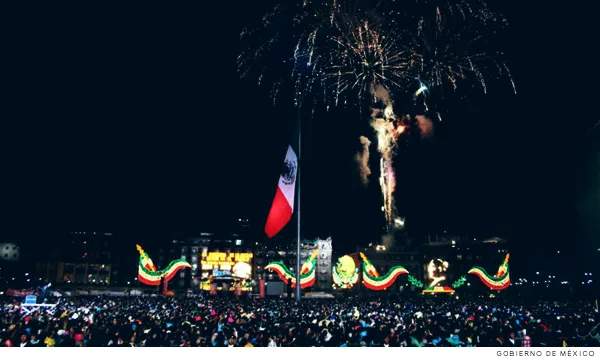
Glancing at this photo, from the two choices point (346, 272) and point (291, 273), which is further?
point (346, 272)

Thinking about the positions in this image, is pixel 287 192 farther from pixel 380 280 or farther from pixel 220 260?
pixel 220 260

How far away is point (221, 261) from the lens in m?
93.8

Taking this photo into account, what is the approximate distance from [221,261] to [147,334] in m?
79.9

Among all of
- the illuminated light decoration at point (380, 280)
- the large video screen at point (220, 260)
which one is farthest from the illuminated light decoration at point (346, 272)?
the illuminated light decoration at point (380, 280)

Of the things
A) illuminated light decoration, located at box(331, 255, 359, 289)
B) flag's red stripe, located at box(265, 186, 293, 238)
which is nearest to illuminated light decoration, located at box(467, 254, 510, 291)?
flag's red stripe, located at box(265, 186, 293, 238)

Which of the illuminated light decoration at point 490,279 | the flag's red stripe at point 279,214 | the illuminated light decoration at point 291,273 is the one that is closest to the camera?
the flag's red stripe at point 279,214

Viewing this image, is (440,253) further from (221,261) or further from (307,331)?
(307,331)

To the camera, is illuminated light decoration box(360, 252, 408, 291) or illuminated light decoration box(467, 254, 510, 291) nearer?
illuminated light decoration box(360, 252, 408, 291)

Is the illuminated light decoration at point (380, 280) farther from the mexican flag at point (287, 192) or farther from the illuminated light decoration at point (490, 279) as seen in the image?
the illuminated light decoration at point (490, 279)

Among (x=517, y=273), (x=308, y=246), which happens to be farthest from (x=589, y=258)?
(x=308, y=246)

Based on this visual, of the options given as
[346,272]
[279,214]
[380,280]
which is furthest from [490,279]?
[346,272]

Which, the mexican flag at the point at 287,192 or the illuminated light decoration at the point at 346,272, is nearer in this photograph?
the mexican flag at the point at 287,192

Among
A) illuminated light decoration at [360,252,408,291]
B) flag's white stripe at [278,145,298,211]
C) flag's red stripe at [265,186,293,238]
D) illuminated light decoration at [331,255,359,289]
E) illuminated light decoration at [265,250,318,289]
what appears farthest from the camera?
illuminated light decoration at [331,255,359,289]

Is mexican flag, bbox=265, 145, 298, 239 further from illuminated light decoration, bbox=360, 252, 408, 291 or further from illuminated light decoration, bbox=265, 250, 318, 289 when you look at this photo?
illuminated light decoration, bbox=360, 252, 408, 291
